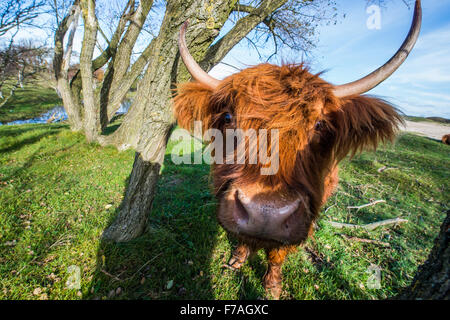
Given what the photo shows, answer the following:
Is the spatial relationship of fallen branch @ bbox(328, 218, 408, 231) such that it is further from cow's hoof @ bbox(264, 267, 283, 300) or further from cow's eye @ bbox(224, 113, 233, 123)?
cow's eye @ bbox(224, 113, 233, 123)

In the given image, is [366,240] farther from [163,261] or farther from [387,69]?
[163,261]

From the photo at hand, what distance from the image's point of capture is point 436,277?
44.3 inches

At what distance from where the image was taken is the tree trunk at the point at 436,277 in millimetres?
1072

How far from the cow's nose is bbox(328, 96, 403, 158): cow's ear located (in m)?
0.94

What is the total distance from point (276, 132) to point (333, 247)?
269 cm

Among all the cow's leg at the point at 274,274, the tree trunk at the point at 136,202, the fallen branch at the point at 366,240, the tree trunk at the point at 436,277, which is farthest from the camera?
the fallen branch at the point at 366,240

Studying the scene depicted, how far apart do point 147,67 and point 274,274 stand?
3.40 meters

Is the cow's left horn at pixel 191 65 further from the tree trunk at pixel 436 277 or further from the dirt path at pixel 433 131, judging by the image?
the dirt path at pixel 433 131

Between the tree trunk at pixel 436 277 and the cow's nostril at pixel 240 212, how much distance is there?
3.62 feet

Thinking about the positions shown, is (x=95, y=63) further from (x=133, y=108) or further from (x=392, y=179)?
(x=392, y=179)

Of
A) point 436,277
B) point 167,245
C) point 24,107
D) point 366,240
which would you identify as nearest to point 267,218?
point 436,277

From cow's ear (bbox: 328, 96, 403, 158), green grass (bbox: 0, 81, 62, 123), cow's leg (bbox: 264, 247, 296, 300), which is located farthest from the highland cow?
green grass (bbox: 0, 81, 62, 123)

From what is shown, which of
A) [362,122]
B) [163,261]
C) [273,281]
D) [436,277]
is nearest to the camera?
[436,277]

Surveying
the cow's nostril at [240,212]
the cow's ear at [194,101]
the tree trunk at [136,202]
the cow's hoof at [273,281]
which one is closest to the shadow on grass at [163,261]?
the tree trunk at [136,202]
